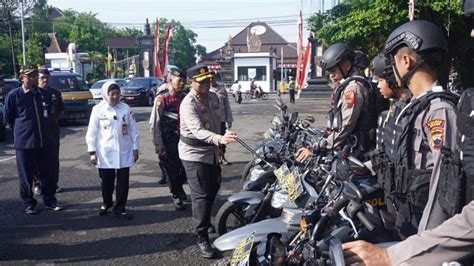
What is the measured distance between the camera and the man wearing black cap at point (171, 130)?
20.8 feet

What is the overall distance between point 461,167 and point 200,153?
3.10 meters

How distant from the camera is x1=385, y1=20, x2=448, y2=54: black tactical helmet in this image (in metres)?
2.64

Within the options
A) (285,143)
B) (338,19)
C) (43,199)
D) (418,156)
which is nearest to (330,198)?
(418,156)

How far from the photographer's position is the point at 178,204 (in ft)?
20.5

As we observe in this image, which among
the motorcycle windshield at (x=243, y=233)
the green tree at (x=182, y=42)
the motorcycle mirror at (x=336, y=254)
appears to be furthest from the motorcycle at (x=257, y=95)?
the green tree at (x=182, y=42)

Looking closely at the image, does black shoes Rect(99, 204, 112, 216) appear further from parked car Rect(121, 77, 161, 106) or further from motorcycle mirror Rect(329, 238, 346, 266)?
parked car Rect(121, 77, 161, 106)

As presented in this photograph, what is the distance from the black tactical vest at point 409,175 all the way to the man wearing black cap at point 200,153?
7.33ft

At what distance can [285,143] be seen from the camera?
568 centimetres

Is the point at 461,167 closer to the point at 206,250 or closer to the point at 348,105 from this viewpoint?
the point at 348,105

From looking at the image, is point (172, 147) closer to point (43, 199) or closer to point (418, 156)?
point (43, 199)

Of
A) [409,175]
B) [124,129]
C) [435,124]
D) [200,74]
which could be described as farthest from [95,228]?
[435,124]

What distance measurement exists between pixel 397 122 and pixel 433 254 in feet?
3.79

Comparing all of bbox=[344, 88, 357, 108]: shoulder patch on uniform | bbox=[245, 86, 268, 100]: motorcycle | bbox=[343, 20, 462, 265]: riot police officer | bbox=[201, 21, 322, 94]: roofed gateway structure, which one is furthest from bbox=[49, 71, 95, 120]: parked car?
bbox=[201, 21, 322, 94]: roofed gateway structure

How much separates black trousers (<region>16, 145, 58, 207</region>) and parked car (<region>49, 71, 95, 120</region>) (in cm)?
957
